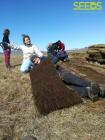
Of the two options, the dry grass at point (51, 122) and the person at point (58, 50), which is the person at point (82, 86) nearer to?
the dry grass at point (51, 122)

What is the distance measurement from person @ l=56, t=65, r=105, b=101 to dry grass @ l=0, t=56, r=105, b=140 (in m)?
0.29

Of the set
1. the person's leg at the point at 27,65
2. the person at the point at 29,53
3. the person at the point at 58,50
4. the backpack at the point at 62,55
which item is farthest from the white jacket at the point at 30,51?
the backpack at the point at 62,55

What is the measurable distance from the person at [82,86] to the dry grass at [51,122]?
→ 0.95 ft

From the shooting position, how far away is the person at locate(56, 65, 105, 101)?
933 cm

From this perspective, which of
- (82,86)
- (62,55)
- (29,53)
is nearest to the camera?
(82,86)

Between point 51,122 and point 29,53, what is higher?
point 29,53

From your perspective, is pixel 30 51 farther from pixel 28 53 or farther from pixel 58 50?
pixel 58 50

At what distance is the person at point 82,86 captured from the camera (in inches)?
367

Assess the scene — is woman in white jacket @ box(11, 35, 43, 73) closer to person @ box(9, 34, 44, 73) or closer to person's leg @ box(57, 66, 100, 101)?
person @ box(9, 34, 44, 73)

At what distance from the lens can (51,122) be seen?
838 cm

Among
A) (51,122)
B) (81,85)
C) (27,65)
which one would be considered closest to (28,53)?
(27,65)

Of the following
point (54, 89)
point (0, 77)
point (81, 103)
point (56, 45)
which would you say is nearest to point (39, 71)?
point (54, 89)

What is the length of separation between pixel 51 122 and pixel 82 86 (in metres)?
2.02

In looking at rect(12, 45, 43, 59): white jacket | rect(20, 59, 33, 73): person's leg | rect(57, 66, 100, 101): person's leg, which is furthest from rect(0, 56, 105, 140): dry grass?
rect(12, 45, 43, 59): white jacket
